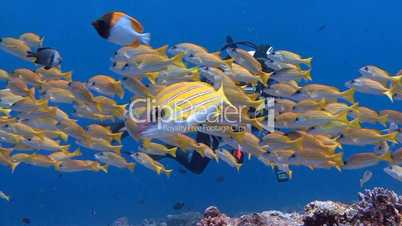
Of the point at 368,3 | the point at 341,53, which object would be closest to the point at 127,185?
the point at 341,53

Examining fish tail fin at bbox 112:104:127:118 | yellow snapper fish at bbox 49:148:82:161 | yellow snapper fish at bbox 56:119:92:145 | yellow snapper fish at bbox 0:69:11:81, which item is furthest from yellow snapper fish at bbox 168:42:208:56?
yellow snapper fish at bbox 0:69:11:81

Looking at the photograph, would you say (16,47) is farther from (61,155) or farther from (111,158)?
(111,158)

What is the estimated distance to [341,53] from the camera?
95.1 m

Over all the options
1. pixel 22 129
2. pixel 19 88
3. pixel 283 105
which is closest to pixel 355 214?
pixel 283 105

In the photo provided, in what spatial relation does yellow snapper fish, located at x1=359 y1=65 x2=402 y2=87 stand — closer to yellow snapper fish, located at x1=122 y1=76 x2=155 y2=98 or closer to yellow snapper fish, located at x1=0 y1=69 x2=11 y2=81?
yellow snapper fish, located at x1=122 y1=76 x2=155 y2=98

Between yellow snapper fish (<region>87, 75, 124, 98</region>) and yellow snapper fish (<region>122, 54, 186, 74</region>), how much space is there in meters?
→ 0.48

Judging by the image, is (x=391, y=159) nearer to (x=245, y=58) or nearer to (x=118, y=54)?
(x=245, y=58)

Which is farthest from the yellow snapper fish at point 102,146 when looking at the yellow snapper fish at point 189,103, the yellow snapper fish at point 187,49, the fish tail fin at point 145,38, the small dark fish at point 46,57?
the yellow snapper fish at point 189,103

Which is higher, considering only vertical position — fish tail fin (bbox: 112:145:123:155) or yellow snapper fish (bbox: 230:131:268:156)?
fish tail fin (bbox: 112:145:123:155)

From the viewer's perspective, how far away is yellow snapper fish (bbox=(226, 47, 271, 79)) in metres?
6.23

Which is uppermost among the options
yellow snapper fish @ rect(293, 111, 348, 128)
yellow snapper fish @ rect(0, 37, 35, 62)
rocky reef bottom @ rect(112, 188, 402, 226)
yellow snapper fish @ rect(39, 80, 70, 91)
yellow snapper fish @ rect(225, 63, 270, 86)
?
yellow snapper fish @ rect(0, 37, 35, 62)

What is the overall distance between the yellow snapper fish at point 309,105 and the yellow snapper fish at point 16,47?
4508 millimetres

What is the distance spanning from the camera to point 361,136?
5.77 metres

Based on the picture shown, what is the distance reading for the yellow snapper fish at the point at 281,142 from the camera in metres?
5.38
